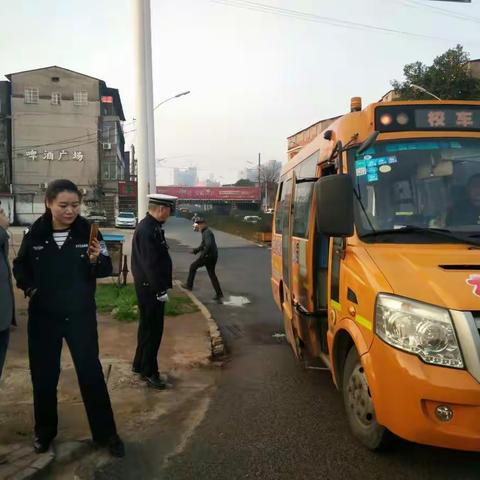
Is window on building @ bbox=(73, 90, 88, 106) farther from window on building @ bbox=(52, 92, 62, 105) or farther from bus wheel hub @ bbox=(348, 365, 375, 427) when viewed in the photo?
bus wheel hub @ bbox=(348, 365, 375, 427)

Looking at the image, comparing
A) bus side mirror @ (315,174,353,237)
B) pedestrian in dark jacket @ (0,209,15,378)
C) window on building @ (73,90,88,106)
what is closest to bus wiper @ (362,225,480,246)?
bus side mirror @ (315,174,353,237)

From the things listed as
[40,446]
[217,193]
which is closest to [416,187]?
[40,446]

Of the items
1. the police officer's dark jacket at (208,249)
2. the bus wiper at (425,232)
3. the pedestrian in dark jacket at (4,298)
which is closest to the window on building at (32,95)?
the police officer's dark jacket at (208,249)

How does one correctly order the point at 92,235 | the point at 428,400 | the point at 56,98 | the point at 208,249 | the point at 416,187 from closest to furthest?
the point at 428,400
the point at 92,235
the point at 416,187
the point at 208,249
the point at 56,98

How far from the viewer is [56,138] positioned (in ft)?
178

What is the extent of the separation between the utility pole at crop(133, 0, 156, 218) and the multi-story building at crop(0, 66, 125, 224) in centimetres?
4616

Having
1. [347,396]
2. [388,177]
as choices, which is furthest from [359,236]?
[347,396]

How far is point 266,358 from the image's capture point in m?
6.67

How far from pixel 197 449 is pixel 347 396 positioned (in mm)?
1210

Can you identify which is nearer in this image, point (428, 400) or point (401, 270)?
point (428, 400)

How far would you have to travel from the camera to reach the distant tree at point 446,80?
1079 inches

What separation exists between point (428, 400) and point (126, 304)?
677cm

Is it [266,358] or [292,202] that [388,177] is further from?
[266,358]

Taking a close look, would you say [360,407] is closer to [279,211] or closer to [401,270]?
[401,270]
